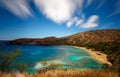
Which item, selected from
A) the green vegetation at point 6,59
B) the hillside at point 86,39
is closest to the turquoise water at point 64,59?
the green vegetation at point 6,59

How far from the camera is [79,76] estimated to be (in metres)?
3.78

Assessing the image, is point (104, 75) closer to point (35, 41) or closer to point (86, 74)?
point (86, 74)

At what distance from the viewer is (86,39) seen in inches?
1770

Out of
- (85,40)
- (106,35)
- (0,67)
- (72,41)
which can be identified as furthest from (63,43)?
(0,67)

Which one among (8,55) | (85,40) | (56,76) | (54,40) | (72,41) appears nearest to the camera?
(56,76)

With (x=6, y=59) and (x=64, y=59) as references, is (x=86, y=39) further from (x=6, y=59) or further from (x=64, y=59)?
(x=6, y=59)

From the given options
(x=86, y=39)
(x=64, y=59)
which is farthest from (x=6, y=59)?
(x=86, y=39)

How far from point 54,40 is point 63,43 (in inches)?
135

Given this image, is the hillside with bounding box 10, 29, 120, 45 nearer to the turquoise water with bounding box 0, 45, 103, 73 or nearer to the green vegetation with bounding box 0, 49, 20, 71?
the turquoise water with bounding box 0, 45, 103, 73

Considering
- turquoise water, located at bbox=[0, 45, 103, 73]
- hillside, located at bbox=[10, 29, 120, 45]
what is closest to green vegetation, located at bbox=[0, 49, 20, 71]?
turquoise water, located at bbox=[0, 45, 103, 73]

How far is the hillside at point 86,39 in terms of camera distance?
35956 mm

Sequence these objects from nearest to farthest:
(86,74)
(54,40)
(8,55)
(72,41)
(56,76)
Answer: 1. (56,76)
2. (86,74)
3. (8,55)
4. (72,41)
5. (54,40)

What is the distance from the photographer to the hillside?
3596cm

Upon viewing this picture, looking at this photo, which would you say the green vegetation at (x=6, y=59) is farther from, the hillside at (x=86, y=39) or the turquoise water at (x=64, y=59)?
the hillside at (x=86, y=39)
